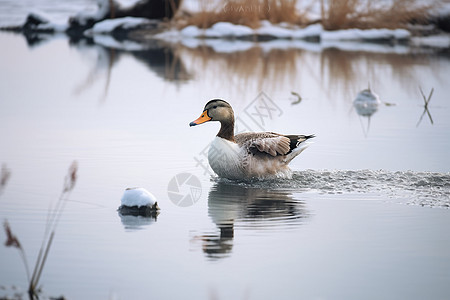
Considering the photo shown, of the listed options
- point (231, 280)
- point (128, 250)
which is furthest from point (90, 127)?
point (231, 280)

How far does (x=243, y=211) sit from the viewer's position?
21.8ft

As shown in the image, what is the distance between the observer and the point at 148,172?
789 centimetres

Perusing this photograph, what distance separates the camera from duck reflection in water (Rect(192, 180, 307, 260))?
5.69 metres

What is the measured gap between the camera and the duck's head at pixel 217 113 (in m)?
8.13

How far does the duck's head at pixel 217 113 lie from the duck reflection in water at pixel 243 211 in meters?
0.67

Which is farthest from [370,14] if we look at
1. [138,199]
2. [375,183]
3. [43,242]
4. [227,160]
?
[43,242]

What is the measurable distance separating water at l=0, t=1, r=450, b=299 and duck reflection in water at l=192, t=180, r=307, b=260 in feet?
0.06

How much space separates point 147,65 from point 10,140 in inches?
345

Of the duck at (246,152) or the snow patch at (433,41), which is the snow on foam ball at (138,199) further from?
the snow patch at (433,41)

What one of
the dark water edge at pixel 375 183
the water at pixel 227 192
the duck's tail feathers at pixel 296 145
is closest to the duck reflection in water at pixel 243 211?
the water at pixel 227 192

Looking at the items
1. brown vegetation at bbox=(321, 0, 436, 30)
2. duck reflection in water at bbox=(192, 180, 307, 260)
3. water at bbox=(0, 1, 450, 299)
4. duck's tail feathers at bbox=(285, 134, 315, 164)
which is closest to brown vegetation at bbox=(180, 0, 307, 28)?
brown vegetation at bbox=(321, 0, 436, 30)

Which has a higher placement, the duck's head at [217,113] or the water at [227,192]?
the duck's head at [217,113]

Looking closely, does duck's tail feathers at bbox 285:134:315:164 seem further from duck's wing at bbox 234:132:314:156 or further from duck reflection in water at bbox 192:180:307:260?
duck reflection in water at bbox 192:180:307:260

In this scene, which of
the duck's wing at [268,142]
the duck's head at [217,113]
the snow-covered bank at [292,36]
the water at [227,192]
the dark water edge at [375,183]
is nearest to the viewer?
the water at [227,192]
